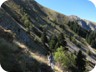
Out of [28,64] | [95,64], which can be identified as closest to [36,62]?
[28,64]

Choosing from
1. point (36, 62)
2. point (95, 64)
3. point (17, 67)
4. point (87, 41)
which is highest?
point (87, 41)

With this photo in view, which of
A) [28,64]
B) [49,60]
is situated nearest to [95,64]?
[49,60]

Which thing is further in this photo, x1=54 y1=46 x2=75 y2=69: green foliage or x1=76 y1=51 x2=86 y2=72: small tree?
x1=76 y1=51 x2=86 y2=72: small tree

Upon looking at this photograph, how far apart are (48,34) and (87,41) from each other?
5.73 ft

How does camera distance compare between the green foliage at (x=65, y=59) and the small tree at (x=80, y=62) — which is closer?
the green foliage at (x=65, y=59)

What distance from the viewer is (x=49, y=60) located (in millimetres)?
11820

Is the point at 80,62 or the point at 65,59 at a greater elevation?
the point at 80,62

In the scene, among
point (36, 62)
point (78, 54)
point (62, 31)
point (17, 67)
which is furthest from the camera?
point (62, 31)

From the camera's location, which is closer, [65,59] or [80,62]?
[65,59]

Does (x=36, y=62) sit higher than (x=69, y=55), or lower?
lower

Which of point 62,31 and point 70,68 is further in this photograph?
point 62,31

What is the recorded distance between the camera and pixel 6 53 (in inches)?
408

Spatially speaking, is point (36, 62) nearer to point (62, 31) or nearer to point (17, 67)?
point (17, 67)

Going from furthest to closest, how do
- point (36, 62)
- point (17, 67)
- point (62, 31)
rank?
1. point (62, 31)
2. point (36, 62)
3. point (17, 67)
